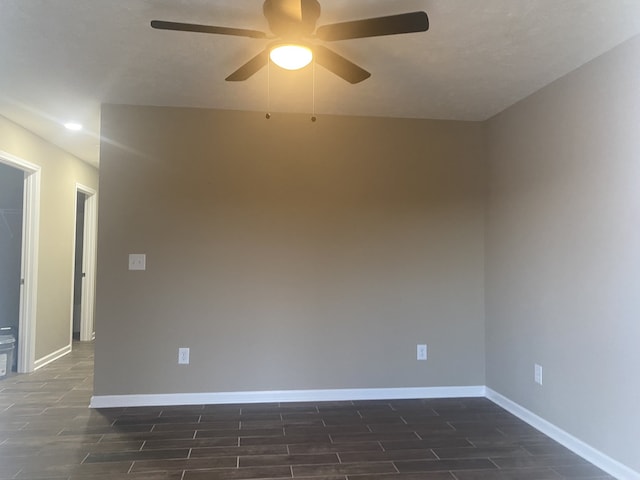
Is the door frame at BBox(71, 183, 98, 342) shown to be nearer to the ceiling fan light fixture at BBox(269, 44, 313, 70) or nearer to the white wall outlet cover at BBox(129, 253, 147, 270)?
the white wall outlet cover at BBox(129, 253, 147, 270)

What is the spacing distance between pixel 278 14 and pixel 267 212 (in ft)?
6.10

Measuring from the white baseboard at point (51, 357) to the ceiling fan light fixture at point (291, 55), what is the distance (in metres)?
4.00

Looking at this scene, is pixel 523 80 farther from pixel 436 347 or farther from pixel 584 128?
pixel 436 347

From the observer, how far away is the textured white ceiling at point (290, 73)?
79.8 inches

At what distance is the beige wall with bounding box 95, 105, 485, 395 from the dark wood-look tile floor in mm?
291

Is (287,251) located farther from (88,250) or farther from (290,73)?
(88,250)

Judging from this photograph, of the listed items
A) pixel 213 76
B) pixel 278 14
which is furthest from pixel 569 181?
pixel 213 76

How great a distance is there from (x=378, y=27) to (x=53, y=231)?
4.23m

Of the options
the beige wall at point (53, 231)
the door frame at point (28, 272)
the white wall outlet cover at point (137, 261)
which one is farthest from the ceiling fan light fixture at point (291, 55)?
the door frame at point (28, 272)

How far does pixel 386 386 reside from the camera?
3498mm

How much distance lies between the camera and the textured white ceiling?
2.03m

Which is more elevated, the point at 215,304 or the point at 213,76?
the point at 213,76

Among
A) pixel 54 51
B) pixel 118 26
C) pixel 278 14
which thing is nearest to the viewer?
pixel 278 14

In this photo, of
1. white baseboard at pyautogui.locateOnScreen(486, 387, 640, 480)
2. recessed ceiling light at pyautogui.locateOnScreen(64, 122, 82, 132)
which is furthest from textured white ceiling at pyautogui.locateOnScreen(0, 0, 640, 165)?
white baseboard at pyautogui.locateOnScreen(486, 387, 640, 480)
